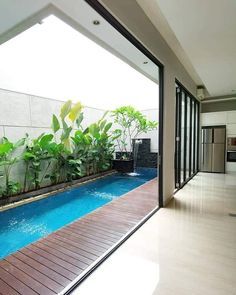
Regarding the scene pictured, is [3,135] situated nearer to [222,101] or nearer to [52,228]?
[52,228]

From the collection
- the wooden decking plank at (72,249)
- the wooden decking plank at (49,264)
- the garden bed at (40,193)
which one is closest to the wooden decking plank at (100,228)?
the wooden decking plank at (72,249)

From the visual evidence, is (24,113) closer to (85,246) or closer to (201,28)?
(85,246)

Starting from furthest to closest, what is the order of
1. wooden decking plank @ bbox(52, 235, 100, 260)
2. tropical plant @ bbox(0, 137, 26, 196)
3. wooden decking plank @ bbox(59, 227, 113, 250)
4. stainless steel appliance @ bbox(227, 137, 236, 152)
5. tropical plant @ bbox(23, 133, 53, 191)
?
stainless steel appliance @ bbox(227, 137, 236, 152)
tropical plant @ bbox(23, 133, 53, 191)
tropical plant @ bbox(0, 137, 26, 196)
wooden decking plank @ bbox(59, 227, 113, 250)
wooden decking plank @ bbox(52, 235, 100, 260)

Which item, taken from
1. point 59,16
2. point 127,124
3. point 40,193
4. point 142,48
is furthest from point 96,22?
point 127,124

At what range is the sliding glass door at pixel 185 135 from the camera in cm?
466

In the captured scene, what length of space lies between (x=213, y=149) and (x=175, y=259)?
5798mm

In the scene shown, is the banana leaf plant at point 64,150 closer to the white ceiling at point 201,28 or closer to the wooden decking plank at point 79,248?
the wooden decking plank at point 79,248

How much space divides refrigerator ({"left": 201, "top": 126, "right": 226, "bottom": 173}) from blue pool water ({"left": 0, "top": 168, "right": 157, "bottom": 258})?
293cm

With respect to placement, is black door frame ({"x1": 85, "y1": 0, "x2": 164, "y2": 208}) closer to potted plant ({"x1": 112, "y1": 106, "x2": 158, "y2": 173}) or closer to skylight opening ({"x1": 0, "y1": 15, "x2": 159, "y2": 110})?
skylight opening ({"x1": 0, "y1": 15, "x2": 159, "y2": 110})

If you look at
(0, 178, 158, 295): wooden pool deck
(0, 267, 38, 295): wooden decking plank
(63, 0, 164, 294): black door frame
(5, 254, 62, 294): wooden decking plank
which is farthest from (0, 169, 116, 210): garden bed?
(63, 0, 164, 294): black door frame

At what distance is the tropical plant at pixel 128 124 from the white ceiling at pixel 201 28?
3.00 meters

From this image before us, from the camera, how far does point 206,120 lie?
7.27 m

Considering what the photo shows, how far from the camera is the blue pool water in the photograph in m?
2.94

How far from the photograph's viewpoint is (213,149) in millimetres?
7090
